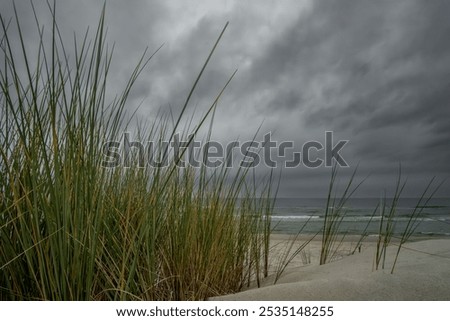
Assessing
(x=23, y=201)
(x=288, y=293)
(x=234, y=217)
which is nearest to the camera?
(x=23, y=201)

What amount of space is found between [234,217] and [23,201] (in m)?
1.35

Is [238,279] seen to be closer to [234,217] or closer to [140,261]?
[234,217]

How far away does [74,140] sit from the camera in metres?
1.34

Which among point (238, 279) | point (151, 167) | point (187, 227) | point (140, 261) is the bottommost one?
point (238, 279)

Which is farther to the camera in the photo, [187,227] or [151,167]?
[151,167]

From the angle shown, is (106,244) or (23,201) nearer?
(23,201)

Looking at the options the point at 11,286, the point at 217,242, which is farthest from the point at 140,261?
the point at 11,286

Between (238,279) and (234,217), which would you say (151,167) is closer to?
(234,217)

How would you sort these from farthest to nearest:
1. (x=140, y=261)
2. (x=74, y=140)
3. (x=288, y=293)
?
(x=140, y=261) → (x=288, y=293) → (x=74, y=140)

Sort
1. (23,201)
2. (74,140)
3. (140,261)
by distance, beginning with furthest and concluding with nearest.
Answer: (140,261), (23,201), (74,140)
